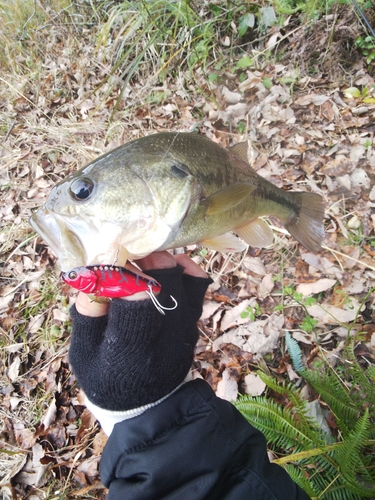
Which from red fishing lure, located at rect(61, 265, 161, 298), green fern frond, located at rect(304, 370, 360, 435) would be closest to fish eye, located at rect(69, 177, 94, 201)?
red fishing lure, located at rect(61, 265, 161, 298)

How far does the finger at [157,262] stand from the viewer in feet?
5.89

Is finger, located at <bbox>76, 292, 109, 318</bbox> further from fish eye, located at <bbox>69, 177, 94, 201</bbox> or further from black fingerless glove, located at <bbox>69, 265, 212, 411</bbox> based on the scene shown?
fish eye, located at <bbox>69, 177, 94, 201</bbox>

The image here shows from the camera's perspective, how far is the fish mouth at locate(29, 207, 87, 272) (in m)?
1.44

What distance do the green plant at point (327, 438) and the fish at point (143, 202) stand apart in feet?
3.48

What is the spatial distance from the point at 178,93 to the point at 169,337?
3.78m

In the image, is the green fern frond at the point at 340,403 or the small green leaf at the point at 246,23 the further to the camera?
the small green leaf at the point at 246,23

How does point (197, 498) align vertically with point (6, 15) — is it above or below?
below

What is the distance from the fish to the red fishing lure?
73mm

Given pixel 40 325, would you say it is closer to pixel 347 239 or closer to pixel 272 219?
pixel 272 219

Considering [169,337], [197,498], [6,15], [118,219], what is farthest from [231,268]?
[6,15]

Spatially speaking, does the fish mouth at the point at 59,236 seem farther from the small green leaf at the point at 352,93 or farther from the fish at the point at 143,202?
the small green leaf at the point at 352,93

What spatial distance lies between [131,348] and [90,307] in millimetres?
299

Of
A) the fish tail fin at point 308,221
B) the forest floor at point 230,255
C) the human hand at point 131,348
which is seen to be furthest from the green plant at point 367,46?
the human hand at point 131,348

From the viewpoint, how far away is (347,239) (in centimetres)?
312
